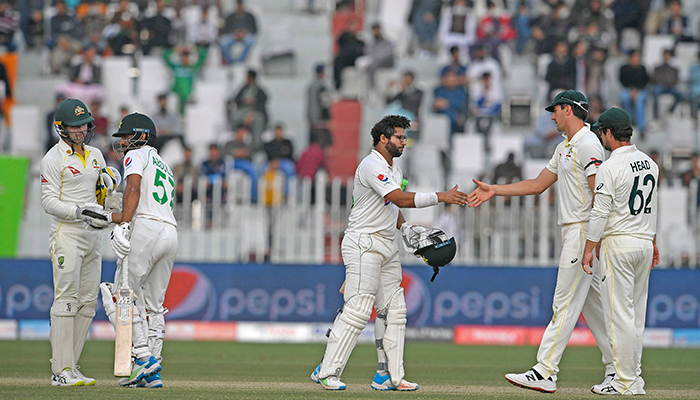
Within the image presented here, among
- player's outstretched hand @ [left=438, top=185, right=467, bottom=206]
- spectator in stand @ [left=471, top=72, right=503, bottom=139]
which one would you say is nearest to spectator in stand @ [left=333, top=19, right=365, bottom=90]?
spectator in stand @ [left=471, top=72, right=503, bottom=139]

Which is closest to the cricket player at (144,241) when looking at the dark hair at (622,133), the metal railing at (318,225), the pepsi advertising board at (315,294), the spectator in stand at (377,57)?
the dark hair at (622,133)

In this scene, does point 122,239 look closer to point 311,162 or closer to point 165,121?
point 311,162

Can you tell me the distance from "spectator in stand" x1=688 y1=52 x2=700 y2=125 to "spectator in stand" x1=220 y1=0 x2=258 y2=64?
30.8 feet

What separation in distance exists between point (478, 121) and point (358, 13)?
5578 millimetres

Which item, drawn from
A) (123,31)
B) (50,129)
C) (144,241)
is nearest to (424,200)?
(144,241)

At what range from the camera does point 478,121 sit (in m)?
18.8

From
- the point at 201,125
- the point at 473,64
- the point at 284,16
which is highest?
the point at 284,16

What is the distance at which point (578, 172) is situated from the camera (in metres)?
7.56

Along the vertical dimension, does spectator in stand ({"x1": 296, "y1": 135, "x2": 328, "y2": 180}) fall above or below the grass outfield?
above

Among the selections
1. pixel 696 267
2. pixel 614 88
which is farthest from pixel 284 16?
pixel 696 267

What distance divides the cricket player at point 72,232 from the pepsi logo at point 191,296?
7.04 meters

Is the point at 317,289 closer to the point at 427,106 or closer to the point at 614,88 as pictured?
the point at 427,106

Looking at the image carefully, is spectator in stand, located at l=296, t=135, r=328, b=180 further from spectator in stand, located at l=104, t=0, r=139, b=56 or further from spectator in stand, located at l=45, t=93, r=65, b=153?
spectator in stand, located at l=104, t=0, r=139, b=56

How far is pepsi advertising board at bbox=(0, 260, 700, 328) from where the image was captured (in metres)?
14.7
